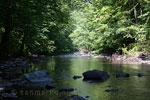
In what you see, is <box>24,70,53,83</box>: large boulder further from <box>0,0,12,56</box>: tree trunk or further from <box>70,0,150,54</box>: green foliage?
<box>70,0,150,54</box>: green foliage

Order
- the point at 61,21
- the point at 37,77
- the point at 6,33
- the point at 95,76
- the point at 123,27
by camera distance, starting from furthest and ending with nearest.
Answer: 1. the point at 123,27
2. the point at 61,21
3. the point at 6,33
4. the point at 95,76
5. the point at 37,77

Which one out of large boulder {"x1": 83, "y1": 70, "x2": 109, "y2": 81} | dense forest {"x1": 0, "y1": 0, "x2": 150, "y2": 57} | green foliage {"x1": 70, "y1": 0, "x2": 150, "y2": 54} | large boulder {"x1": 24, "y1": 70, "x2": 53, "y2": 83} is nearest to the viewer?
large boulder {"x1": 24, "y1": 70, "x2": 53, "y2": 83}

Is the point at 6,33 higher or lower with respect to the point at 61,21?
lower

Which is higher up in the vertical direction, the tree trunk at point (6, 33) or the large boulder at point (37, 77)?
the tree trunk at point (6, 33)

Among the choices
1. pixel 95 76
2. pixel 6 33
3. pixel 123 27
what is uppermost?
pixel 123 27

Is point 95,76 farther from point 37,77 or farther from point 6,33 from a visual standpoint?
point 6,33

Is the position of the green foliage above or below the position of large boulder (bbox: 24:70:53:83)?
above

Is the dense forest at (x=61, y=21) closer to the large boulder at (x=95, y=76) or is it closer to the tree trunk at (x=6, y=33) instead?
the tree trunk at (x=6, y=33)

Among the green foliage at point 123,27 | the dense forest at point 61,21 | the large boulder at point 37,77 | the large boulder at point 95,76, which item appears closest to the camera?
the large boulder at point 37,77

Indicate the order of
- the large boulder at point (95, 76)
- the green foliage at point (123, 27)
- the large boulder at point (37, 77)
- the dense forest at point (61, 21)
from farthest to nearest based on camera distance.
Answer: the green foliage at point (123, 27)
the dense forest at point (61, 21)
the large boulder at point (95, 76)
the large boulder at point (37, 77)

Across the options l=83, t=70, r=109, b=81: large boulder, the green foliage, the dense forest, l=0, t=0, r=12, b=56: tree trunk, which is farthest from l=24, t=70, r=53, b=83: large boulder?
the green foliage

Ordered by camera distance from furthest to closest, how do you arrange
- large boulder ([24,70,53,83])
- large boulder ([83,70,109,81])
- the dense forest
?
the dense forest, large boulder ([83,70,109,81]), large boulder ([24,70,53,83])

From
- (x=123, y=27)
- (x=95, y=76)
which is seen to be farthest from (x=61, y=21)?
(x=95, y=76)

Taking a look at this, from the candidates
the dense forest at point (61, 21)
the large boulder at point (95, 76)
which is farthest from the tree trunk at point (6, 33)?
the large boulder at point (95, 76)
